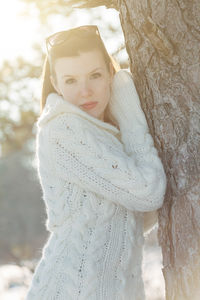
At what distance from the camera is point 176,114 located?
7.41 ft

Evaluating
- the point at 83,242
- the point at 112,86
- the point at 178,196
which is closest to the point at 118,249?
the point at 83,242

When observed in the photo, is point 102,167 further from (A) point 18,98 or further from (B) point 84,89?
(A) point 18,98

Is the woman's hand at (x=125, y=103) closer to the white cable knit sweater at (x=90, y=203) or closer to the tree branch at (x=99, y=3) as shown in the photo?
the white cable knit sweater at (x=90, y=203)

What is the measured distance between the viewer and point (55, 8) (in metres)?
5.35

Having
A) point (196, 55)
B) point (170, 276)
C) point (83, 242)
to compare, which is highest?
point (196, 55)

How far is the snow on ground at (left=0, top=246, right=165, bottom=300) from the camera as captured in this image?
557 centimetres

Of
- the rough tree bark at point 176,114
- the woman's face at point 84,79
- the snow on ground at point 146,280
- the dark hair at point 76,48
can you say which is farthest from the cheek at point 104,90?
the snow on ground at point 146,280

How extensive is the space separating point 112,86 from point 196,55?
1.83 feet

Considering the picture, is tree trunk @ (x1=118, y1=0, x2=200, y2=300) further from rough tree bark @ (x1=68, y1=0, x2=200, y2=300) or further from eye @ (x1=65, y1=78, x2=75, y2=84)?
eye @ (x1=65, y1=78, x2=75, y2=84)

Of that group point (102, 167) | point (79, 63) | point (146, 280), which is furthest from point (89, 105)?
point (146, 280)

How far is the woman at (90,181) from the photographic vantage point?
2.24 m

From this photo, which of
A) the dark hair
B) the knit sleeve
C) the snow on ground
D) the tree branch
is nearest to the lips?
the knit sleeve

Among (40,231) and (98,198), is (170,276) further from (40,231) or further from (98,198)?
(40,231)

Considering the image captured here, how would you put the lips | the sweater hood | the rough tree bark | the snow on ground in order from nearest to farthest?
1. the rough tree bark
2. the sweater hood
3. the lips
4. the snow on ground
